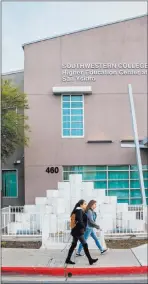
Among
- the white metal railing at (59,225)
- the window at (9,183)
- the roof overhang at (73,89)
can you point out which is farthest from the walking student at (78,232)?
the window at (9,183)

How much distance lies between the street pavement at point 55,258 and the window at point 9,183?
11423 mm

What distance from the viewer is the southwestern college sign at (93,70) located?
19781 millimetres

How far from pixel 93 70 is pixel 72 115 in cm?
262

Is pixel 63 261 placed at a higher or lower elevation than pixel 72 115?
lower

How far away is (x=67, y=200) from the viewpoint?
14.0m

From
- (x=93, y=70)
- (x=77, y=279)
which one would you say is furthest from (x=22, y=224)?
(x=93, y=70)

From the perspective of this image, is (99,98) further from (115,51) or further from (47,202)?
(47,202)

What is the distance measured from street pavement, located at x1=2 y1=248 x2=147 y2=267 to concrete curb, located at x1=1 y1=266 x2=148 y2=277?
1.04 feet

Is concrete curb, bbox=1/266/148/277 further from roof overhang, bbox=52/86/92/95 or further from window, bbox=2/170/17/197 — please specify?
window, bbox=2/170/17/197

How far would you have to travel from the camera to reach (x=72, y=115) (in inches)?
782

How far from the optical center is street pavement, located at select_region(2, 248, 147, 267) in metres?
8.50

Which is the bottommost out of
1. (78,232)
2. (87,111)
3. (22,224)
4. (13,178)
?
(22,224)

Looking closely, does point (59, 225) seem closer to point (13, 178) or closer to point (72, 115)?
point (72, 115)

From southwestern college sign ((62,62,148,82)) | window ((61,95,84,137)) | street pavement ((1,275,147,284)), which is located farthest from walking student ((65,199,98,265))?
southwestern college sign ((62,62,148,82))
